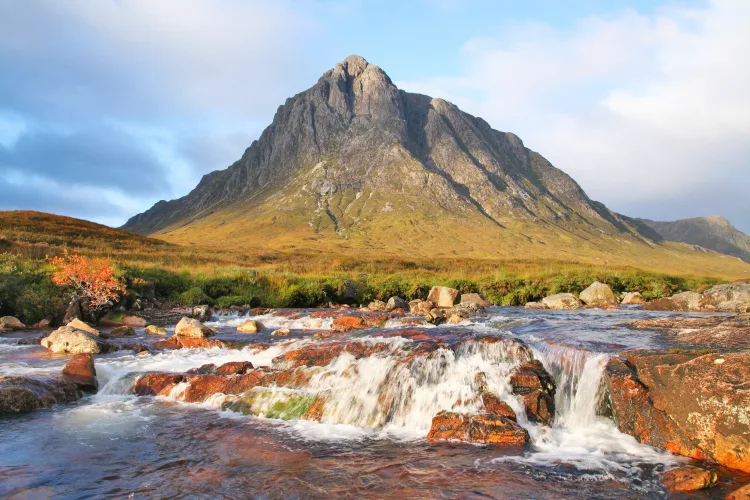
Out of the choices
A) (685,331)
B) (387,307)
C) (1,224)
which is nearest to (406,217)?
(1,224)

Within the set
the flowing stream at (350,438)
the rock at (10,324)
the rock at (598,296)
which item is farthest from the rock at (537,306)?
the rock at (10,324)

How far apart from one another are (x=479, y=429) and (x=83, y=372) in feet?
35.7

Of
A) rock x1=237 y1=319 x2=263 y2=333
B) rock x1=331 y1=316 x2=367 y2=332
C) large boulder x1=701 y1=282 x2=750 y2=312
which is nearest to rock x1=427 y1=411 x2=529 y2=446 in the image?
rock x1=331 y1=316 x2=367 y2=332

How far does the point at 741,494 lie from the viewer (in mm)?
6074

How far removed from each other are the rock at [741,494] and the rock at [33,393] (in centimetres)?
1374

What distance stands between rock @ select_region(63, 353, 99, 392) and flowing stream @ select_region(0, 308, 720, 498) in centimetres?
35

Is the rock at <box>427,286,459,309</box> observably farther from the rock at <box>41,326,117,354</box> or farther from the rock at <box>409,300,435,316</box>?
the rock at <box>41,326,117,354</box>

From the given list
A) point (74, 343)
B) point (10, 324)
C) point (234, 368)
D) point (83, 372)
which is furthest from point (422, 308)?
point (10, 324)

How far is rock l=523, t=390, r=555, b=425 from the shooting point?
954 cm

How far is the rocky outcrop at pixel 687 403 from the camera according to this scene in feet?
24.7

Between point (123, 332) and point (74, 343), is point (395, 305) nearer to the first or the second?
point (123, 332)

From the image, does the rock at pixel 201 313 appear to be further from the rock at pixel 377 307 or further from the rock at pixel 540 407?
the rock at pixel 540 407

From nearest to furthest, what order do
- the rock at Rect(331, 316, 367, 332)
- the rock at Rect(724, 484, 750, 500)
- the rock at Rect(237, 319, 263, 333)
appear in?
the rock at Rect(724, 484, 750, 500)
the rock at Rect(331, 316, 367, 332)
the rock at Rect(237, 319, 263, 333)

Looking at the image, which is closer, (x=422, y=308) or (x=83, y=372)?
(x=83, y=372)
